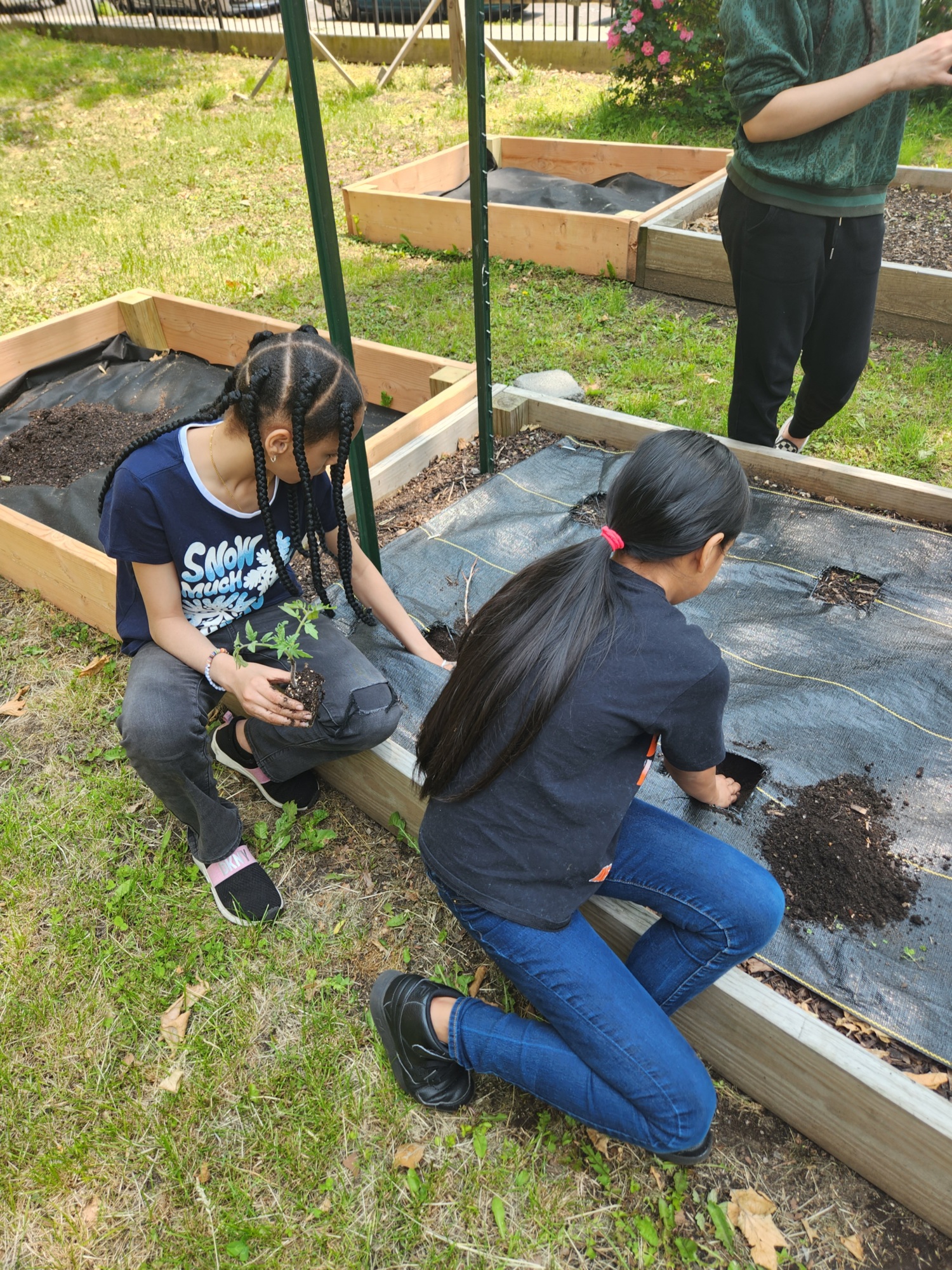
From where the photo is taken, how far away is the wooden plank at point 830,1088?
4.62ft

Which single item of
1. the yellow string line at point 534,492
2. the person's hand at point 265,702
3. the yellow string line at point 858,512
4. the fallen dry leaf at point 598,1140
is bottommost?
the fallen dry leaf at point 598,1140

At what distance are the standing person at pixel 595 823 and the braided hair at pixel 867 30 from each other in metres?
1.53

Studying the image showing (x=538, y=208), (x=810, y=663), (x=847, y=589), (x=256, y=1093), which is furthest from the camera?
(x=538, y=208)

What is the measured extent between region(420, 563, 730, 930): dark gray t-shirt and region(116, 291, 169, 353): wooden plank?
13.0ft

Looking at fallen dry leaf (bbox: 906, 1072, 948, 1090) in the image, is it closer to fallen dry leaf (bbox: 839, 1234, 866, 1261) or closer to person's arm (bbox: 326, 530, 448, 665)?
fallen dry leaf (bbox: 839, 1234, 866, 1261)

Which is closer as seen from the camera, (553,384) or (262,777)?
(262,777)

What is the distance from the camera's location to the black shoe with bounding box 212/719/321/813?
2283 millimetres

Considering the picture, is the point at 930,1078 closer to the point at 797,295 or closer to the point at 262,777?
the point at 262,777

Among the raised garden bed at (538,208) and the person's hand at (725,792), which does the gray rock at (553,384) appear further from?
the person's hand at (725,792)

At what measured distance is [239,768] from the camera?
2367mm

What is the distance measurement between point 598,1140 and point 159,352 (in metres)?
4.40

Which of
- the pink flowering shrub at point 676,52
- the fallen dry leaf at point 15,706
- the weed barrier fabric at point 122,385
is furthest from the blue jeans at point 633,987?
the pink flowering shrub at point 676,52

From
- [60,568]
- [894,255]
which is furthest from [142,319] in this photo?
[894,255]

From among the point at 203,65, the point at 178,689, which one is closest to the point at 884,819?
the point at 178,689
